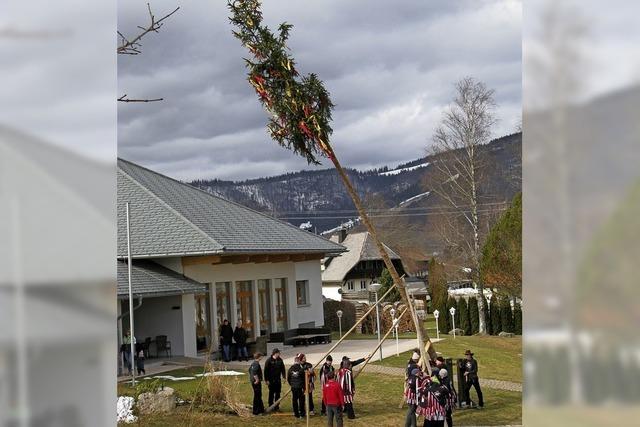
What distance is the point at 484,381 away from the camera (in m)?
14.4

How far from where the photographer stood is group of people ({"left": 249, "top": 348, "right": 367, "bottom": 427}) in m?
10.1

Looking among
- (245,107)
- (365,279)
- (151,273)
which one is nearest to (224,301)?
(151,273)

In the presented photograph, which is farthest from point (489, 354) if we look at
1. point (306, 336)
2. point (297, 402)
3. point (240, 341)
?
point (297, 402)

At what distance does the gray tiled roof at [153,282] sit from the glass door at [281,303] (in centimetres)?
331

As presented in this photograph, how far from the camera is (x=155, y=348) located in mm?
17688

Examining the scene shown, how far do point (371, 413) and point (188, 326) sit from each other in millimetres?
7157

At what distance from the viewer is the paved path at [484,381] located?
45.1ft

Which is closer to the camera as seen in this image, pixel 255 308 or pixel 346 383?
pixel 346 383

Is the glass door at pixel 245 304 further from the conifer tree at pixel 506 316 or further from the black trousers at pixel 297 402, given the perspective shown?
the black trousers at pixel 297 402

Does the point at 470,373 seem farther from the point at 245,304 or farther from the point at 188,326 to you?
the point at 245,304
